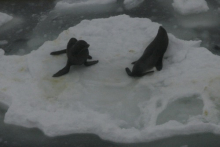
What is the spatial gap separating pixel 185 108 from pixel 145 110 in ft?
1.27

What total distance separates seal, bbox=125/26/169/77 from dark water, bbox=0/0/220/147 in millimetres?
620

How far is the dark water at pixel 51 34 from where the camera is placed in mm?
3064

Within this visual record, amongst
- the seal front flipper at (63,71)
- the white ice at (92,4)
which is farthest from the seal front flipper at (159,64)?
the white ice at (92,4)

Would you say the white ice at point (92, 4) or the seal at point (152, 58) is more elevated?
the white ice at point (92, 4)

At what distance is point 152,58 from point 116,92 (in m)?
0.58

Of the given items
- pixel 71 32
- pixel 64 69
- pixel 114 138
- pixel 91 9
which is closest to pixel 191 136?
pixel 114 138

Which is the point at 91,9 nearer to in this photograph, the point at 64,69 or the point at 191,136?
the point at 64,69

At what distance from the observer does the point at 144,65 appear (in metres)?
3.72

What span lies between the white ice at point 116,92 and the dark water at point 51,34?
0.24 ft

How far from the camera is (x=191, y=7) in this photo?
4.87 meters

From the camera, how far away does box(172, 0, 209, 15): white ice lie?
16.0ft

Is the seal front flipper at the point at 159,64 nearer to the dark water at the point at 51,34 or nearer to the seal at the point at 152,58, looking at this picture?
the seal at the point at 152,58

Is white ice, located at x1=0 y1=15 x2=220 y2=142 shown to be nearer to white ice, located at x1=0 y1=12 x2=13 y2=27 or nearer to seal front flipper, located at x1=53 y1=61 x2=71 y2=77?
seal front flipper, located at x1=53 y1=61 x2=71 y2=77

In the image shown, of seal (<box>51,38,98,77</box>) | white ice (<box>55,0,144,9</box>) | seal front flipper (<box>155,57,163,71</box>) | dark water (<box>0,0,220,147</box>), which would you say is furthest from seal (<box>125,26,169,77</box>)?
white ice (<box>55,0,144,9</box>)
